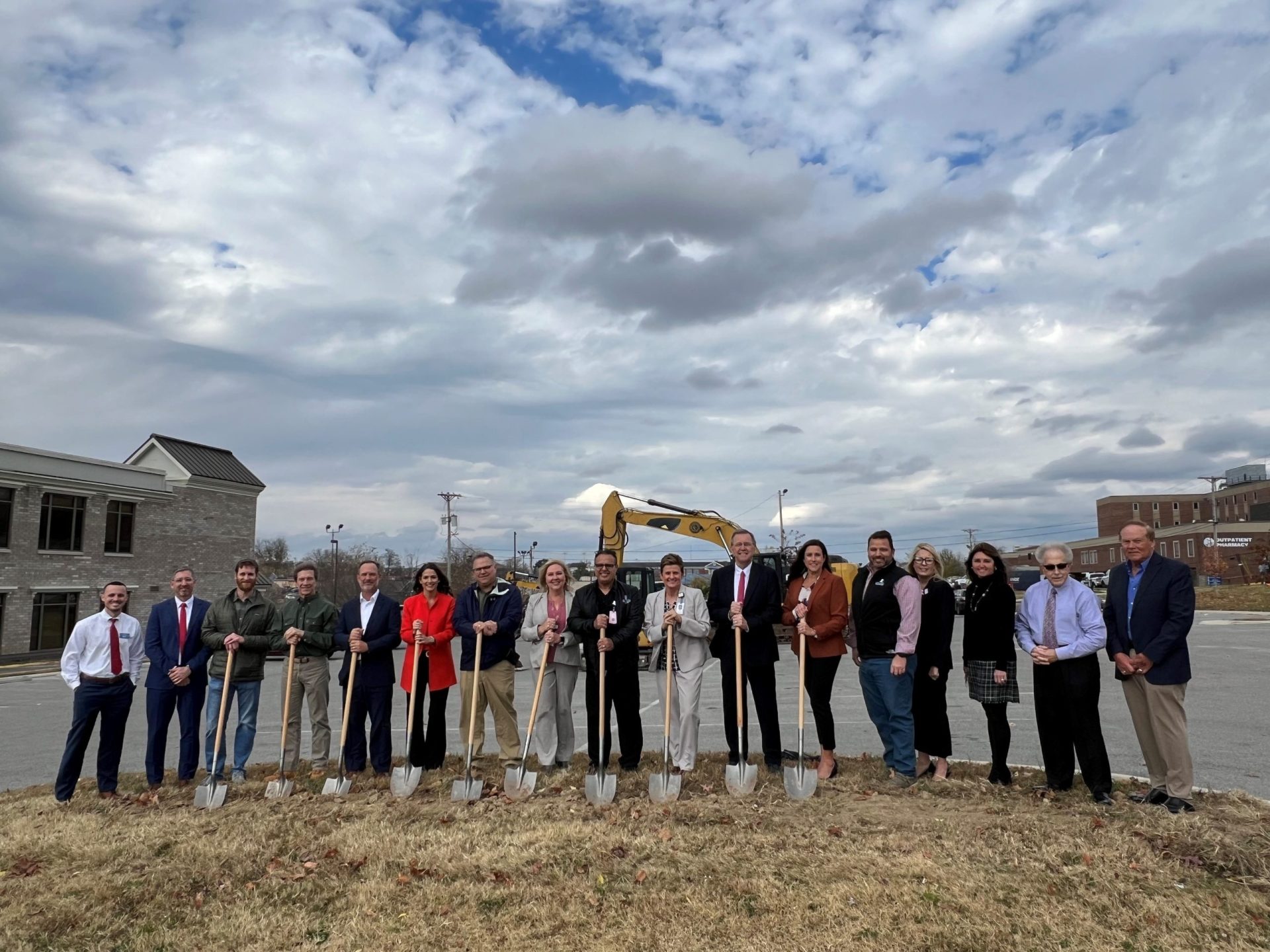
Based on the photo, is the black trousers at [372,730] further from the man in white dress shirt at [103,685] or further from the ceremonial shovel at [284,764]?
the man in white dress shirt at [103,685]

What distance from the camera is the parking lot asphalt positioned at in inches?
326

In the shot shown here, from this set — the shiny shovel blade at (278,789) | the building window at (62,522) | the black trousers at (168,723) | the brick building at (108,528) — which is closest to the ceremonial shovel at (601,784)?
the shiny shovel blade at (278,789)

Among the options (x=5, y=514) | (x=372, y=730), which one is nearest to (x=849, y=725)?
(x=372, y=730)

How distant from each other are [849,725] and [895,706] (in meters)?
3.74

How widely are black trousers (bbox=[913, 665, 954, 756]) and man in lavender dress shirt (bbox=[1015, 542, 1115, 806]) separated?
0.73m

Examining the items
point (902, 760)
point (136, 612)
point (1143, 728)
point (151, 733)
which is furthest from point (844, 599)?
point (136, 612)

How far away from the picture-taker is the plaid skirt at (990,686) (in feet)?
21.9

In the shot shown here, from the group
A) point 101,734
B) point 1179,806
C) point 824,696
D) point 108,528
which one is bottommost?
point 1179,806

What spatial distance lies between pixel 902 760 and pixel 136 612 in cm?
3210

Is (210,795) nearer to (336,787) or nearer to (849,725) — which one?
(336,787)

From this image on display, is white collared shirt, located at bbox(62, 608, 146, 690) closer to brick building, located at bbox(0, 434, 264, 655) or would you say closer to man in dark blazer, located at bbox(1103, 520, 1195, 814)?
man in dark blazer, located at bbox(1103, 520, 1195, 814)

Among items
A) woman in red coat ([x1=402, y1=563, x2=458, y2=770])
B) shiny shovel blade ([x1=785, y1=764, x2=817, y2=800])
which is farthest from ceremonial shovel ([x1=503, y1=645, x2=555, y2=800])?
shiny shovel blade ([x1=785, y1=764, x2=817, y2=800])

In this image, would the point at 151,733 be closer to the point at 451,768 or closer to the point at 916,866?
the point at 451,768

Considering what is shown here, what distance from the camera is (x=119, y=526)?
30906mm
